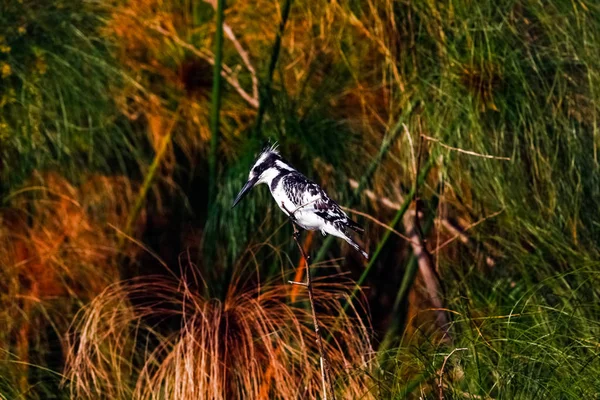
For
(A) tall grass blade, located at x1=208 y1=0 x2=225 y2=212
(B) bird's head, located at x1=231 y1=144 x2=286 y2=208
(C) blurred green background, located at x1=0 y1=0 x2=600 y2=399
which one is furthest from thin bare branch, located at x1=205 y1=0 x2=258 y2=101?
(B) bird's head, located at x1=231 y1=144 x2=286 y2=208

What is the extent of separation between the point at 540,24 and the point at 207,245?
1093 millimetres

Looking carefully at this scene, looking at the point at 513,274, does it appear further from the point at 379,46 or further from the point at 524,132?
the point at 379,46

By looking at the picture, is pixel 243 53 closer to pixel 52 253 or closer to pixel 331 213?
pixel 52 253

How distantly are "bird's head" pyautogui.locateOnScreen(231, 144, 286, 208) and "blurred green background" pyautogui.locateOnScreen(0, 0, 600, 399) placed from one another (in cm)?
49

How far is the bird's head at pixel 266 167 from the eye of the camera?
188cm

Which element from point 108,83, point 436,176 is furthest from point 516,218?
point 108,83

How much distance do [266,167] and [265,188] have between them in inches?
45.4

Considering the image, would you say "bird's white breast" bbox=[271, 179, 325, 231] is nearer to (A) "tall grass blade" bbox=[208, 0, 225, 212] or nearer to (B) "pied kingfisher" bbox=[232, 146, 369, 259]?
(B) "pied kingfisher" bbox=[232, 146, 369, 259]

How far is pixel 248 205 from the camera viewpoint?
312 cm

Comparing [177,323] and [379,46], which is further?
[177,323]

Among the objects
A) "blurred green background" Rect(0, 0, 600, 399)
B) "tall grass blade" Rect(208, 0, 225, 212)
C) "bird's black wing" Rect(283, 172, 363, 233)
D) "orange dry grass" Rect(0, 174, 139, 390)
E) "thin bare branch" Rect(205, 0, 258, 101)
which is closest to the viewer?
"bird's black wing" Rect(283, 172, 363, 233)

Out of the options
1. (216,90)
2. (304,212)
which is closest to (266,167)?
(304,212)

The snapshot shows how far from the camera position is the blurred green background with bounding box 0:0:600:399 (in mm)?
2574

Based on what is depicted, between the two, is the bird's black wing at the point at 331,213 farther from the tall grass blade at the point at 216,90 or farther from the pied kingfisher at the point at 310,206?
the tall grass blade at the point at 216,90
